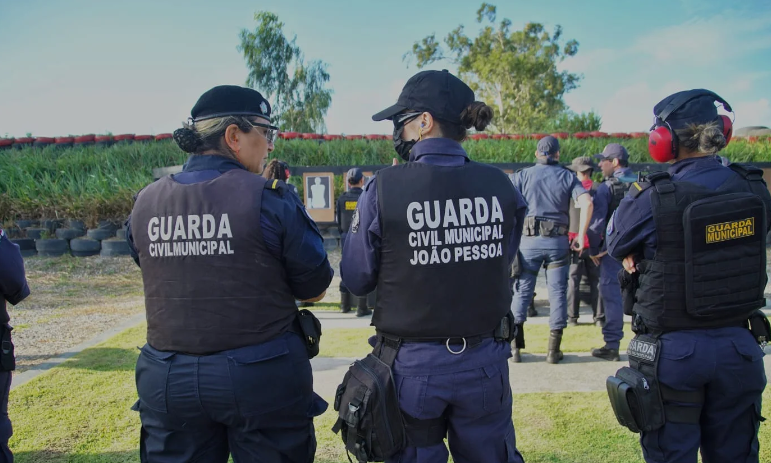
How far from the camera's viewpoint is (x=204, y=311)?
2.05 m

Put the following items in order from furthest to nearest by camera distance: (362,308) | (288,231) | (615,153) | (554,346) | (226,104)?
(362,308), (615,153), (554,346), (226,104), (288,231)

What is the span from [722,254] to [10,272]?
11.2ft

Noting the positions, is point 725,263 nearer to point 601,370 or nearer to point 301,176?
point 601,370

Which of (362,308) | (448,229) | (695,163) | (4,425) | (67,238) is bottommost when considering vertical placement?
(362,308)

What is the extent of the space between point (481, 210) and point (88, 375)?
437cm

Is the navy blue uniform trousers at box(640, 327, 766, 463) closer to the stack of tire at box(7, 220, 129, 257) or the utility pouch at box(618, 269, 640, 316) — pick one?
the utility pouch at box(618, 269, 640, 316)

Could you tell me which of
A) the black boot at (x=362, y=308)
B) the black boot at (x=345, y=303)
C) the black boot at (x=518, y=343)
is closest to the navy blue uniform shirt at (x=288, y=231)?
the black boot at (x=518, y=343)

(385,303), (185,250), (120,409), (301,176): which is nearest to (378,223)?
(385,303)

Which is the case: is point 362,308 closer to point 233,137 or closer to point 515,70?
point 233,137

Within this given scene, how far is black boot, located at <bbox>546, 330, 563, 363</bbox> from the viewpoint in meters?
4.93

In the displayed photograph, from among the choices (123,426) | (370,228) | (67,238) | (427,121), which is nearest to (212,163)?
(370,228)

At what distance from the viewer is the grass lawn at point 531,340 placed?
5.46 metres

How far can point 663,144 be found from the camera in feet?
8.43

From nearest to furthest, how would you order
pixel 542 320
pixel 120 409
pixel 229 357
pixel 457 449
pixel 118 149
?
1. pixel 229 357
2. pixel 457 449
3. pixel 120 409
4. pixel 542 320
5. pixel 118 149
